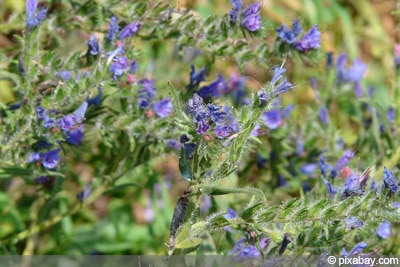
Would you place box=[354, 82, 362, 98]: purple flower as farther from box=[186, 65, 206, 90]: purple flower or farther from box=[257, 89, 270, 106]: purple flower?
box=[257, 89, 270, 106]: purple flower

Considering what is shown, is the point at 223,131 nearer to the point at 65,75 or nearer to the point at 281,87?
the point at 281,87

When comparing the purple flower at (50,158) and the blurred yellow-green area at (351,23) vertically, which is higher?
the purple flower at (50,158)

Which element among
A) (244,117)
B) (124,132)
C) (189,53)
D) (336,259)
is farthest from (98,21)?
(336,259)

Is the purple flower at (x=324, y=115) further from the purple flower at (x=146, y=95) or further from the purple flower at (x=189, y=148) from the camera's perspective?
the purple flower at (x=189, y=148)

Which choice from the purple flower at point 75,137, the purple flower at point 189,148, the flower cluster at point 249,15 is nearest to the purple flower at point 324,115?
the flower cluster at point 249,15

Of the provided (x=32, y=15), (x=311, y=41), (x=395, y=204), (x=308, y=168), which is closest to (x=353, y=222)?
(x=395, y=204)

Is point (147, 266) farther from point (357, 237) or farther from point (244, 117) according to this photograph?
point (357, 237)
